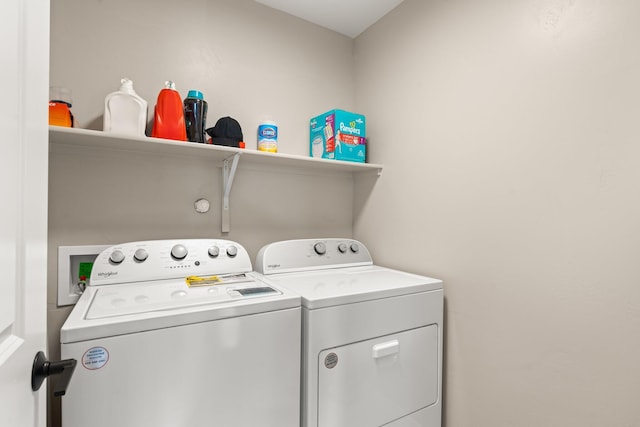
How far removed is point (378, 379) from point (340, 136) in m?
1.23

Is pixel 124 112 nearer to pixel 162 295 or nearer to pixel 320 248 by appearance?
pixel 162 295

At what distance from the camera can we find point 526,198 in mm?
1229

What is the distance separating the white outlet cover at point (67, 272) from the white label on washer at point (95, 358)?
0.72 m

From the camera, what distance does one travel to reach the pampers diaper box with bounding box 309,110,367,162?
1.80 m

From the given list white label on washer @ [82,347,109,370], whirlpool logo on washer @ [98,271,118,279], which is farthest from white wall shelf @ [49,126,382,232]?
white label on washer @ [82,347,109,370]

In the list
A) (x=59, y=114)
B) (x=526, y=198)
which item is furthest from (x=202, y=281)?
(x=526, y=198)

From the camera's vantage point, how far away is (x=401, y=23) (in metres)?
1.80

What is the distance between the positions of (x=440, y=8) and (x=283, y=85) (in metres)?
0.93

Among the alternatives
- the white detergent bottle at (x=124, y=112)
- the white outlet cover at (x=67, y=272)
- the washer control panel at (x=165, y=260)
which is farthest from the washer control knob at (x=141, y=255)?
the white detergent bottle at (x=124, y=112)

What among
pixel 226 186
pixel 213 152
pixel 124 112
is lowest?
pixel 226 186

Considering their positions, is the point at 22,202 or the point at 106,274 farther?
the point at 106,274

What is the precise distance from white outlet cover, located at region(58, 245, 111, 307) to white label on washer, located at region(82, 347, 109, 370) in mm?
719

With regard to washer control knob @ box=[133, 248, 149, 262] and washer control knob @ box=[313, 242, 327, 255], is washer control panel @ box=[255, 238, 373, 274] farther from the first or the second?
washer control knob @ box=[133, 248, 149, 262]

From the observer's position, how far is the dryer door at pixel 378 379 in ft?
3.81
